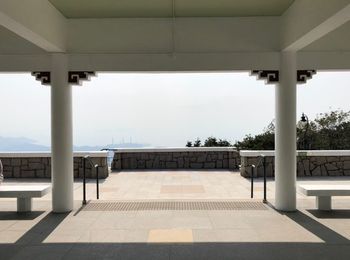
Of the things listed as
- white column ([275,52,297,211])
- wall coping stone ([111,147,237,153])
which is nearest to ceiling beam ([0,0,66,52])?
white column ([275,52,297,211])

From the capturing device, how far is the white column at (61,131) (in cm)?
832

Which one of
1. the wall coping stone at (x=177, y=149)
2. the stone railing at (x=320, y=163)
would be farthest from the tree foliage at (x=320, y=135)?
the stone railing at (x=320, y=163)

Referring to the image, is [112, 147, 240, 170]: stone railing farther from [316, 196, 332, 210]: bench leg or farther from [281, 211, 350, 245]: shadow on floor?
[281, 211, 350, 245]: shadow on floor

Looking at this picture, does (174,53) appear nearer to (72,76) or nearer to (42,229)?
(72,76)

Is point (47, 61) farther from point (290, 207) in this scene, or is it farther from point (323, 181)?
point (323, 181)

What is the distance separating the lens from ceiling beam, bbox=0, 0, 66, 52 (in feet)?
18.2

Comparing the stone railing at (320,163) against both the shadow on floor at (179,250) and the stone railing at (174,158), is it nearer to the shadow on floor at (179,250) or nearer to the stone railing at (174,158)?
the stone railing at (174,158)

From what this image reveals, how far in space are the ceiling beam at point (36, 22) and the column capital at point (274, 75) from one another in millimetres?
3817

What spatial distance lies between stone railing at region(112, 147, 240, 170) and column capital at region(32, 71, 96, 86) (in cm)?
813

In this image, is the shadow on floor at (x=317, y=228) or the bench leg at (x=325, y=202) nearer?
the shadow on floor at (x=317, y=228)

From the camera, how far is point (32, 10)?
252 inches

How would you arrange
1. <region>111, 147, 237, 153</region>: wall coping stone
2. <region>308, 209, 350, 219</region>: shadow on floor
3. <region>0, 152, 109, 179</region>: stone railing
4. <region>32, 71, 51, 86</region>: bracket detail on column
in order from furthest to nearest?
<region>111, 147, 237, 153</region>: wall coping stone, <region>0, 152, 109, 179</region>: stone railing, <region>32, 71, 51, 86</region>: bracket detail on column, <region>308, 209, 350, 219</region>: shadow on floor

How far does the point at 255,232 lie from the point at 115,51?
167 inches

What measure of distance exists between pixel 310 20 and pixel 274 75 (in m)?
2.10
